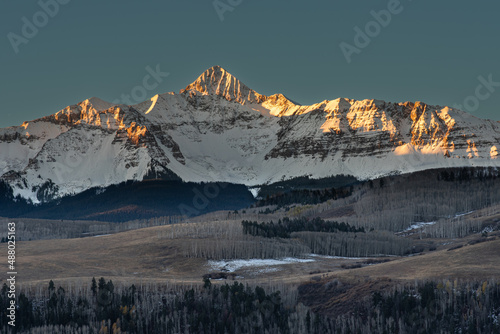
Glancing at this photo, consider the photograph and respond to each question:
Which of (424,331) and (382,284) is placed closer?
(424,331)

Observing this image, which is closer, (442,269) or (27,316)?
(27,316)

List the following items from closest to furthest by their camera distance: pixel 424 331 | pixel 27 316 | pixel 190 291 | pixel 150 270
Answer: pixel 424 331 → pixel 27 316 → pixel 190 291 → pixel 150 270

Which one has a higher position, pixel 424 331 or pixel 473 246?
pixel 473 246

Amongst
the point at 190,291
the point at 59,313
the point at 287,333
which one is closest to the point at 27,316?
the point at 59,313

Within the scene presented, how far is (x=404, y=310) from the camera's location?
322 feet

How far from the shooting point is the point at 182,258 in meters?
185

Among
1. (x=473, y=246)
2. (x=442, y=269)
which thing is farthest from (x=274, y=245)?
(x=442, y=269)

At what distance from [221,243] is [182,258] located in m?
12.9

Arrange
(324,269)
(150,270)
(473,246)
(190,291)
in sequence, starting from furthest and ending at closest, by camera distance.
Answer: (150,270), (324,269), (473,246), (190,291)

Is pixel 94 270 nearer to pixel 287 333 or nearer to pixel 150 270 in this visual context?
pixel 150 270

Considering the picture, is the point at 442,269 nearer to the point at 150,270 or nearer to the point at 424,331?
the point at 424,331

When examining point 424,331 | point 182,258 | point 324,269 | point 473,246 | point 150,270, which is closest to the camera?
point 424,331

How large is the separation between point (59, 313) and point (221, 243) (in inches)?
3567

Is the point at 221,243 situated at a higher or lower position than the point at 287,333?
higher
